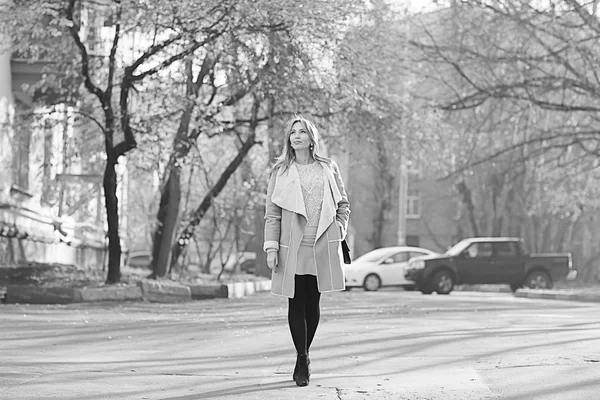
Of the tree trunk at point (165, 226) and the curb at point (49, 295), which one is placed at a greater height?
the tree trunk at point (165, 226)

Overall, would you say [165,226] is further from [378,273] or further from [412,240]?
[412,240]

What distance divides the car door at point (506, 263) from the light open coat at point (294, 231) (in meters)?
26.9

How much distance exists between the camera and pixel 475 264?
34375mm

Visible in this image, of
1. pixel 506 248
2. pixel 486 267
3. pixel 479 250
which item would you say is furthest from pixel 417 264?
pixel 506 248

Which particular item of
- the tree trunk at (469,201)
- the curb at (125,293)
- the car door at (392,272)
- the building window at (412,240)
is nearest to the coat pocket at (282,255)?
the curb at (125,293)

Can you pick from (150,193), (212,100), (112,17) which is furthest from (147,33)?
(150,193)

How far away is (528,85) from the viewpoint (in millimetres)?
25844

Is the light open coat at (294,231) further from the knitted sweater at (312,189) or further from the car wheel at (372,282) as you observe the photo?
the car wheel at (372,282)

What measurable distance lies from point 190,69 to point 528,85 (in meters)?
7.63

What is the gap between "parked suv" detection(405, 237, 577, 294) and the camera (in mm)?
33719

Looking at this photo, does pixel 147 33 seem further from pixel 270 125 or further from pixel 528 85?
pixel 528 85

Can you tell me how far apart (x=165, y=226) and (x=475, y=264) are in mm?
11696

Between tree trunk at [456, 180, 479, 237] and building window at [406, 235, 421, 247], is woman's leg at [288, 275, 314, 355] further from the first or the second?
building window at [406, 235, 421, 247]

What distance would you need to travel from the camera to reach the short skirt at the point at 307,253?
8283mm
